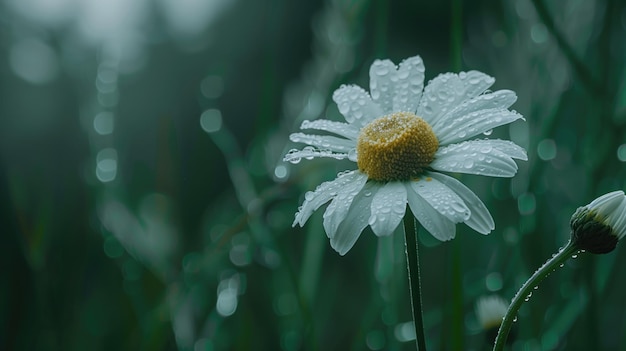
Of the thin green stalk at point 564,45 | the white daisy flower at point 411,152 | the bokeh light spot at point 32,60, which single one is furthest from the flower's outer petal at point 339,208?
the bokeh light spot at point 32,60

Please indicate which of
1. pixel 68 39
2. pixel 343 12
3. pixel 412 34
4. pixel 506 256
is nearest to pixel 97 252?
pixel 68 39

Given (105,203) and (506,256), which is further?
(105,203)

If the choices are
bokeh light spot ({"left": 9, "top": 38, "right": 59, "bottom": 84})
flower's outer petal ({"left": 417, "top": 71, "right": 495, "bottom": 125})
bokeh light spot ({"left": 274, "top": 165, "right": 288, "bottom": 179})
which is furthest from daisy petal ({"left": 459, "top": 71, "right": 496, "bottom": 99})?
bokeh light spot ({"left": 9, "top": 38, "right": 59, "bottom": 84})

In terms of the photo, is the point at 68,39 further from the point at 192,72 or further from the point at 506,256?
the point at 506,256

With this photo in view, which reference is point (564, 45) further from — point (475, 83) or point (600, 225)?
point (600, 225)

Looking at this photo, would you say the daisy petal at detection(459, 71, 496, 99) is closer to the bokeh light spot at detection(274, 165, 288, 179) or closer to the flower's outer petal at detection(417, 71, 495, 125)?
the flower's outer petal at detection(417, 71, 495, 125)

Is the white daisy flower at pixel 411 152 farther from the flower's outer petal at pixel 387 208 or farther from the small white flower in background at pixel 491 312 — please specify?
the small white flower in background at pixel 491 312

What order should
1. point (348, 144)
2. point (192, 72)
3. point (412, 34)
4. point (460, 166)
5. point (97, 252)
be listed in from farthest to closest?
point (412, 34) → point (192, 72) → point (97, 252) → point (348, 144) → point (460, 166)
